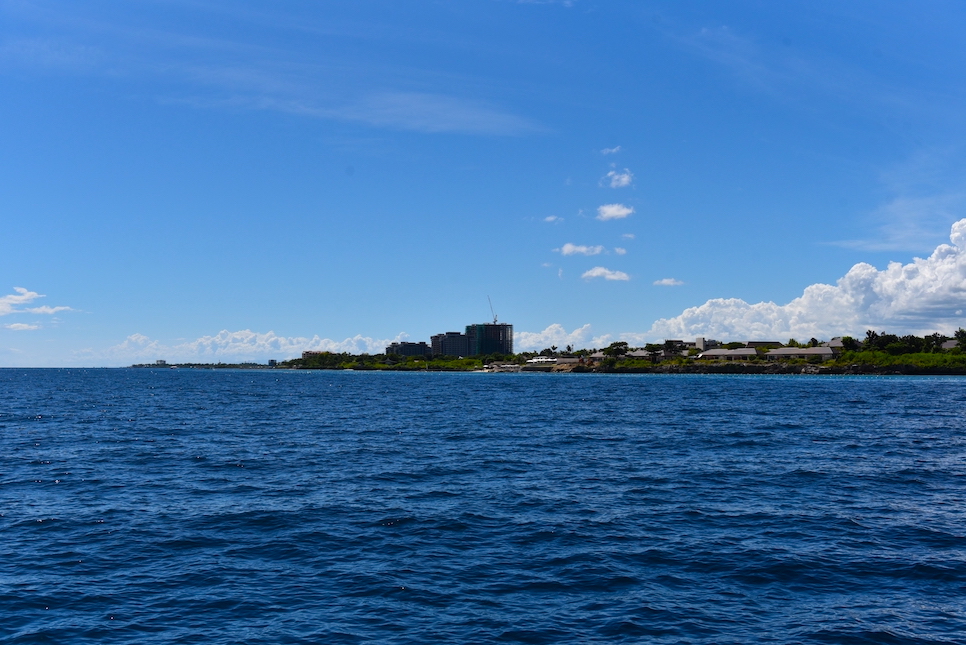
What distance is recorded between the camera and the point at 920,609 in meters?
18.7

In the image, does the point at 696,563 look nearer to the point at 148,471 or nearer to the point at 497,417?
the point at 148,471

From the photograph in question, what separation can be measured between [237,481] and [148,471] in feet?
23.6

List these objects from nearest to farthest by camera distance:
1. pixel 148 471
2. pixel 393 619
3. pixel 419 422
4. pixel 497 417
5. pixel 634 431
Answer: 1. pixel 393 619
2. pixel 148 471
3. pixel 634 431
4. pixel 419 422
5. pixel 497 417

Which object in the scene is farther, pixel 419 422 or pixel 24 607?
pixel 419 422

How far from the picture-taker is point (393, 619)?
17.8 meters

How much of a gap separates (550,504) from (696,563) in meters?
9.59

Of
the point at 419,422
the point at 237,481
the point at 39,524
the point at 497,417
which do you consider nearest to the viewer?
the point at 39,524

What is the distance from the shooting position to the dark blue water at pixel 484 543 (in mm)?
17719

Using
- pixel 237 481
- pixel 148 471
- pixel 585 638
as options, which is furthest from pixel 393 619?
pixel 148 471

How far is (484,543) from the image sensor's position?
24766 millimetres

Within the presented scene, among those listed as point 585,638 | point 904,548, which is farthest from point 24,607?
point 904,548

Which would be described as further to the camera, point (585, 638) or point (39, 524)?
point (39, 524)

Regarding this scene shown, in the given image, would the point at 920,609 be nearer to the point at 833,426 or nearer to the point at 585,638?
the point at 585,638

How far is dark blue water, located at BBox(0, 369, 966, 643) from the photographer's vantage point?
58.1 feet
